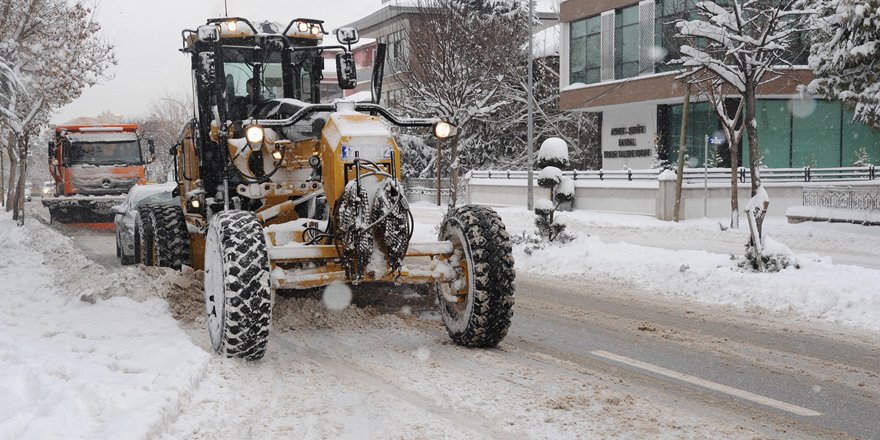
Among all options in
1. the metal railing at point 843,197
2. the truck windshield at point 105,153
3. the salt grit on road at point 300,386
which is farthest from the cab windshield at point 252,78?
the truck windshield at point 105,153

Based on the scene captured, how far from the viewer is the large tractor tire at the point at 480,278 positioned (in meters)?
6.79

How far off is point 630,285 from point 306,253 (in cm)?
681

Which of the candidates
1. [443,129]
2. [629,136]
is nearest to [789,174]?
[629,136]

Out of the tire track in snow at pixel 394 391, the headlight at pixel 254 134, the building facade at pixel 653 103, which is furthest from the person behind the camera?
the building facade at pixel 653 103

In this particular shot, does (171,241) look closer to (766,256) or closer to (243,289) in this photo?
(243,289)

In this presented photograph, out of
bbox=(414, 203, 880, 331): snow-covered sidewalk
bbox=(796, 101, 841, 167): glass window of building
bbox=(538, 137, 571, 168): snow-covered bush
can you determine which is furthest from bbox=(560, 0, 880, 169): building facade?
bbox=(538, 137, 571, 168): snow-covered bush

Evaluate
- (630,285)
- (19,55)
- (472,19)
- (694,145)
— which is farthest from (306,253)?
(472,19)

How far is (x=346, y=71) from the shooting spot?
28.2 feet

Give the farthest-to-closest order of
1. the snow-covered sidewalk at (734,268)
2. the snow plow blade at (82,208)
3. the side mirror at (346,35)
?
1. the snow plow blade at (82,208)
2. the snow-covered sidewalk at (734,268)
3. the side mirror at (346,35)

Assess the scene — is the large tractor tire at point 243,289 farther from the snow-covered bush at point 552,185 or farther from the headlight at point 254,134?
the snow-covered bush at point 552,185

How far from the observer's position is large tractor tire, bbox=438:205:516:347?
6793 millimetres

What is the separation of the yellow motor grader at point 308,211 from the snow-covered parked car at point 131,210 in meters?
7.28

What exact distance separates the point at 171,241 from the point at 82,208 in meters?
18.0

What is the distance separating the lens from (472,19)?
128 ft
